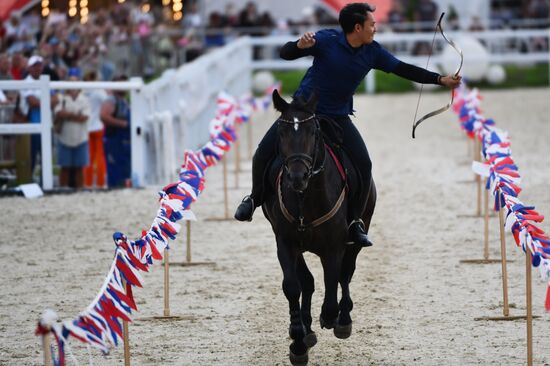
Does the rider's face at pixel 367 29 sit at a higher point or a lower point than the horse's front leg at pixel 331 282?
higher

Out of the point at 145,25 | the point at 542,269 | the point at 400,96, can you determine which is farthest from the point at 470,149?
the point at 542,269

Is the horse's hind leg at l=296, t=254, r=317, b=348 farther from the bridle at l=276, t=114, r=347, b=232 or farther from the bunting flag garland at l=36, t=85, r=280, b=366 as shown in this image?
the bunting flag garland at l=36, t=85, r=280, b=366

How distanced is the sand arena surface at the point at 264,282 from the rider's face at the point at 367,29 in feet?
7.77

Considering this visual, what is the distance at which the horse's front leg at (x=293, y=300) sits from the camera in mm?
9000

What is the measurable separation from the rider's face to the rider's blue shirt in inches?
4.1

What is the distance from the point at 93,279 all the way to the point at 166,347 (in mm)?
3076

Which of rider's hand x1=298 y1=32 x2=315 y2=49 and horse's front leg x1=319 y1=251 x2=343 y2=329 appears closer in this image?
rider's hand x1=298 y1=32 x2=315 y2=49

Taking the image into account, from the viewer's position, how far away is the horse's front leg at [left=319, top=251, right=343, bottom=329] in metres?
9.28

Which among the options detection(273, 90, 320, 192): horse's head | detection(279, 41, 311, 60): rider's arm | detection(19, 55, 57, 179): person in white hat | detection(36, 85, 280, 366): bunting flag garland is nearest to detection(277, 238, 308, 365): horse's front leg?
detection(273, 90, 320, 192): horse's head

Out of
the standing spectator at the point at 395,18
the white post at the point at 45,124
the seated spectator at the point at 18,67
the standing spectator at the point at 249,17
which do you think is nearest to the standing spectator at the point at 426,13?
the standing spectator at the point at 395,18

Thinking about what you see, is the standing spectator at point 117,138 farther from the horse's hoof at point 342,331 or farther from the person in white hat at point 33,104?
the horse's hoof at point 342,331

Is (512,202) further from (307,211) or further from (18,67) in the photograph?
(18,67)

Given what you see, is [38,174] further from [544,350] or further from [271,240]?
[544,350]

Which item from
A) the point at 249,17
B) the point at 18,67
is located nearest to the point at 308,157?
the point at 18,67
